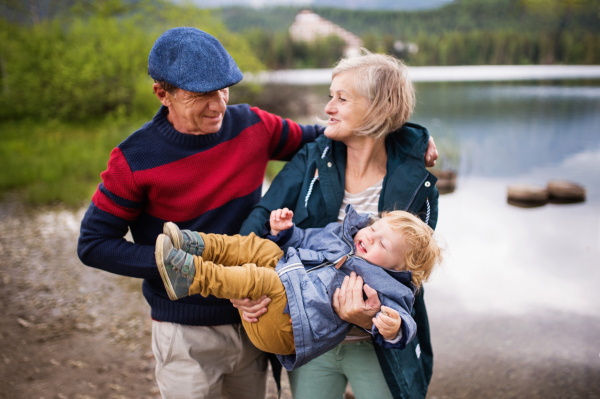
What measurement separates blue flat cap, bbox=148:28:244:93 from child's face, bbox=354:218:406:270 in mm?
862

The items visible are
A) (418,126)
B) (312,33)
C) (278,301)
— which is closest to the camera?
(278,301)

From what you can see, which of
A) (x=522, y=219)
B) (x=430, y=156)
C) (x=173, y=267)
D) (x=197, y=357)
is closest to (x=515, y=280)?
(x=522, y=219)

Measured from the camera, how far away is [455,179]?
357 inches

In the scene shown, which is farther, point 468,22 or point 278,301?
point 468,22

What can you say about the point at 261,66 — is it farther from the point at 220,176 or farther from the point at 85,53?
the point at 220,176

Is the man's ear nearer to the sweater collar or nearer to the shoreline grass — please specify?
the sweater collar

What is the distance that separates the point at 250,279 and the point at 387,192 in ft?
2.58

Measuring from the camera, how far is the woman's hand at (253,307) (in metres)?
1.44

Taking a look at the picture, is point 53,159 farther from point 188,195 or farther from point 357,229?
point 357,229

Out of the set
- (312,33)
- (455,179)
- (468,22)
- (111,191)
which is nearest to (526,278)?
(455,179)

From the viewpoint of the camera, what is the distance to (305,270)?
1.55 meters

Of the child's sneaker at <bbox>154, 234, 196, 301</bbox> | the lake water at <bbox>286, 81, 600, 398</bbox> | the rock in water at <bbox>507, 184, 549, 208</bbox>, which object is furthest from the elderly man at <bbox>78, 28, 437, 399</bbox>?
the rock in water at <bbox>507, 184, 549, 208</bbox>

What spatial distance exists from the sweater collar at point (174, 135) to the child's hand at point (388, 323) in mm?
994

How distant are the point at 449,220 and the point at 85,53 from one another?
13294 mm
